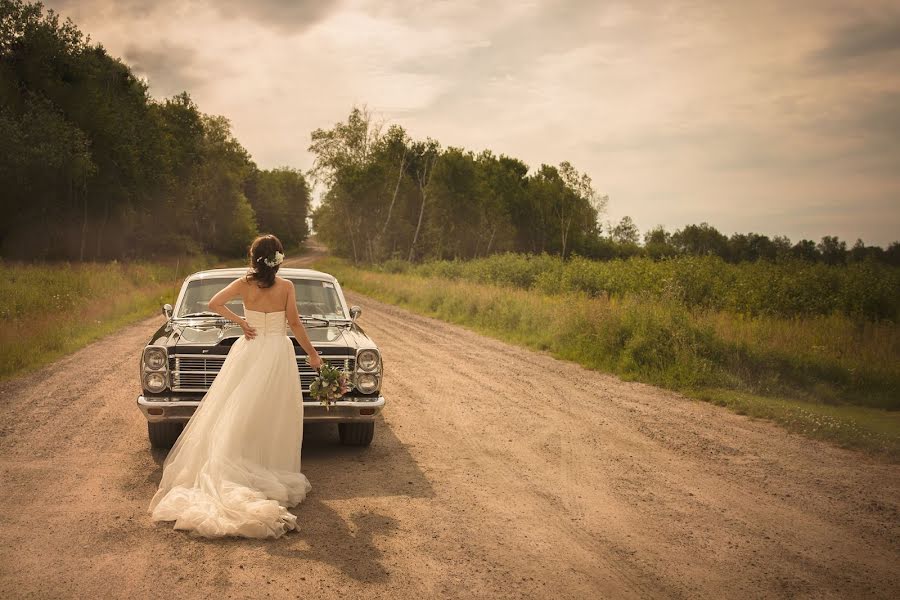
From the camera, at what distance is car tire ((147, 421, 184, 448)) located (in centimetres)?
684

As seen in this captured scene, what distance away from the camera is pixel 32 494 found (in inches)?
219

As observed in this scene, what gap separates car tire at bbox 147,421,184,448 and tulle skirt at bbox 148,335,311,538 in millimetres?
1470

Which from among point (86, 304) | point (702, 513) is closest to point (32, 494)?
point (702, 513)

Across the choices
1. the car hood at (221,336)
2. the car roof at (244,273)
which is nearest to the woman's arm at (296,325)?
the car hood at (221,336)

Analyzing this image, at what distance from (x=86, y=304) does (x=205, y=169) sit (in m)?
49.6

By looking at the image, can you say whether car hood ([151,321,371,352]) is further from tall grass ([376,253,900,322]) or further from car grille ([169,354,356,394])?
tall grass ([376,253,900,322])

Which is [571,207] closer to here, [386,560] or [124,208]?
[124,208]

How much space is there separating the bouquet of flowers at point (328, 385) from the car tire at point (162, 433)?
1.86m

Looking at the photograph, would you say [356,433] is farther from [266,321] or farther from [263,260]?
[263,260]

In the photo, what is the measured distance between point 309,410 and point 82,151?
3365 cm

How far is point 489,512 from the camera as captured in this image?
5.36m

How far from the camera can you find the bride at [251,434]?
15.9 feet

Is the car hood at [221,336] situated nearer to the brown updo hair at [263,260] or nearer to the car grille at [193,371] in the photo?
the car grille at [193,371]

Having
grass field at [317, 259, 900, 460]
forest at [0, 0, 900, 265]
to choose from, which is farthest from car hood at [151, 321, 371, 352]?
forest at [0, 0, 900, 265]
